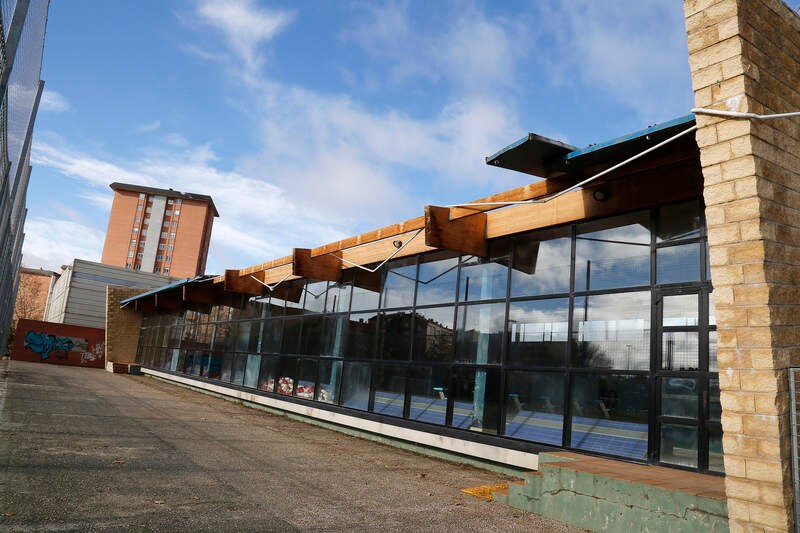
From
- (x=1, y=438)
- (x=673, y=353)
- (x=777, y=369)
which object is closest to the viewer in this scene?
(x=777, y=369)

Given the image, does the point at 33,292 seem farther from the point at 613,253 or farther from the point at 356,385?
the point at 613,253

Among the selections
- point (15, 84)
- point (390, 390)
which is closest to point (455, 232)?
point (390, 390)

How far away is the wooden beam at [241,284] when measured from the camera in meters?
17.3

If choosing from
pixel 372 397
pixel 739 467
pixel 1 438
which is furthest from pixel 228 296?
pixel 739 467

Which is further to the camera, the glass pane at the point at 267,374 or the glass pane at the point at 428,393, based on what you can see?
the glass pane at the point at 267,374

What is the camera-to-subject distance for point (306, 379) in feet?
45.9

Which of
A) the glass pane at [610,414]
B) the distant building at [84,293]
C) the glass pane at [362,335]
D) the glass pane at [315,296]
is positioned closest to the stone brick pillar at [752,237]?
the glass pane at [610,414]

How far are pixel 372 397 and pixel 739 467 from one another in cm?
852

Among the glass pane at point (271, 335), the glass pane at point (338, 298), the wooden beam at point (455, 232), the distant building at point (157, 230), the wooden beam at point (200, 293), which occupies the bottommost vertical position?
the glass pane at point (271, 335)

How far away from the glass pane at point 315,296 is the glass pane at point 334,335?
62cm

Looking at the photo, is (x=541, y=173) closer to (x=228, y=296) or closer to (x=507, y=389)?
(x=507, y=389)

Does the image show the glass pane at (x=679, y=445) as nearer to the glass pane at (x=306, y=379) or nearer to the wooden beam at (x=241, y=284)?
the glass pane at (x=306, y=379)

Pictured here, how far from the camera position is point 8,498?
4.61 metres

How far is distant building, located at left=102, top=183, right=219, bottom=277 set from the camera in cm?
8825
